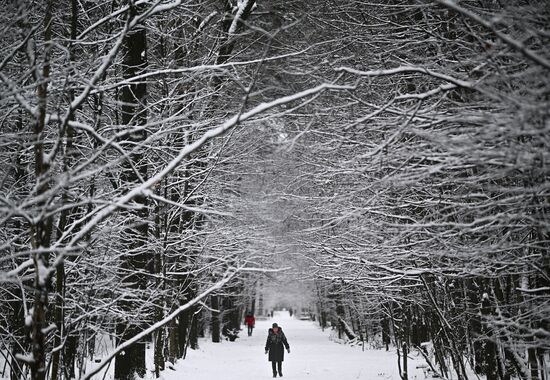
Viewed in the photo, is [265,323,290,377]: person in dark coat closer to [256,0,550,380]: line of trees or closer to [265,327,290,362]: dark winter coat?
[265,327,290,362]: dark winter coat

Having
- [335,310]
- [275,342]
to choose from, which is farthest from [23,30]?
[335,310]

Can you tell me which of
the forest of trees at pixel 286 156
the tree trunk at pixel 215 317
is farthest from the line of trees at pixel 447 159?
the tree trunk at pixel 215 317

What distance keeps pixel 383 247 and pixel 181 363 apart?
31.9 ft

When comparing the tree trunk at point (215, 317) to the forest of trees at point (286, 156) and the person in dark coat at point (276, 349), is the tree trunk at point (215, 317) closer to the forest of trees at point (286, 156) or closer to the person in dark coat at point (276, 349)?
the person in dark coat at point (276, 349)

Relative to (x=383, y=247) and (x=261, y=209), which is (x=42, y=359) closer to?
(x=383, y=247)

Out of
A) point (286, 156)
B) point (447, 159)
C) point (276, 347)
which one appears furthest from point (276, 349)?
point (447, 159)

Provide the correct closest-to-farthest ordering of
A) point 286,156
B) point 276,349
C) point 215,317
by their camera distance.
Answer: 1. point 286,156
2. point 276,349
3. point 215,317

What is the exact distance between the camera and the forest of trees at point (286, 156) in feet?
8.55

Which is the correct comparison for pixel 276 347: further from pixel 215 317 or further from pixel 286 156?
pixel 215 317

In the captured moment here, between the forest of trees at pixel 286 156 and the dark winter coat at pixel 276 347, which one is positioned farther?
the dark winter coat at pixel 276 347

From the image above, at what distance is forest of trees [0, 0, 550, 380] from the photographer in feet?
8.55

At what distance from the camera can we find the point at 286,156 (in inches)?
240

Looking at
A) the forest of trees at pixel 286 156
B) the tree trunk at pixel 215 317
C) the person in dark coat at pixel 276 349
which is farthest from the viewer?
the tree trunk at pixel 215 317

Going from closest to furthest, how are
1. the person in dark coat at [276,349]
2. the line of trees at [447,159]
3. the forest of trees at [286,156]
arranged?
the forest of trees at [286,156], the line of trees at [447,159], the person in dark coat at [276,349]
